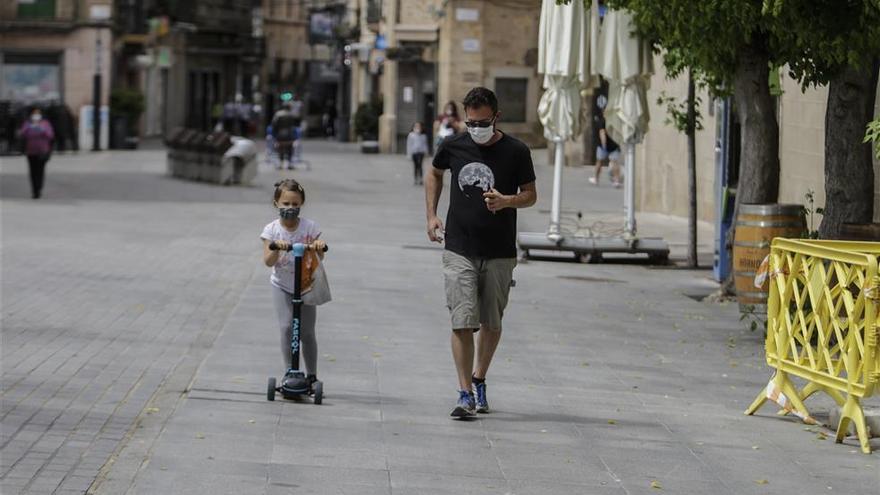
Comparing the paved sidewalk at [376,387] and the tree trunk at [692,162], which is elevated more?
the tree trunk at [692,162]

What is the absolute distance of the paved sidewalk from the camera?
26.2 feet

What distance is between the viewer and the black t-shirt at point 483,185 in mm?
9477

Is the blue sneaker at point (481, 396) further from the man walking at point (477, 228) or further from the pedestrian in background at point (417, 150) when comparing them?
the pedestrian in background at point (417, 150)

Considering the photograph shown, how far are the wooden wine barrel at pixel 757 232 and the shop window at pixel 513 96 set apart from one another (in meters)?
37.9

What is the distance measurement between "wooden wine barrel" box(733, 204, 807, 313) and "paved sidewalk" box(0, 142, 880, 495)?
1.47 ft

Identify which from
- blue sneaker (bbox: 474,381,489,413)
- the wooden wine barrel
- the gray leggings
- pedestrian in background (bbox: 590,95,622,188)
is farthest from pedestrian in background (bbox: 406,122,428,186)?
blue sneaker (bbox: 474,381,489,413)

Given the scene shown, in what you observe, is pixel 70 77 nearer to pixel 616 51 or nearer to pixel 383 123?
pixel 383 123

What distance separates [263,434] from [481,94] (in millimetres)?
2131

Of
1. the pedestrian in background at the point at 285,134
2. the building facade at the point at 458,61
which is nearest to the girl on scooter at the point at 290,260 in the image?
the pedestrian in background at the point at 285,134

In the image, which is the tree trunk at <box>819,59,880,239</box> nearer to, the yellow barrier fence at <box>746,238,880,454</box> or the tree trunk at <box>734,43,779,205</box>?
the tree trunk at <box>734,43,779,205</box>

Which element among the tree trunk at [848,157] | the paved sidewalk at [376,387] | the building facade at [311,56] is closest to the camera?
the paved sidewalk at [376,387]

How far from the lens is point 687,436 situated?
9211mm

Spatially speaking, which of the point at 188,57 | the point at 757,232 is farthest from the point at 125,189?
the point at 188,57

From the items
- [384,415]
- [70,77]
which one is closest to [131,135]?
[70,77]
